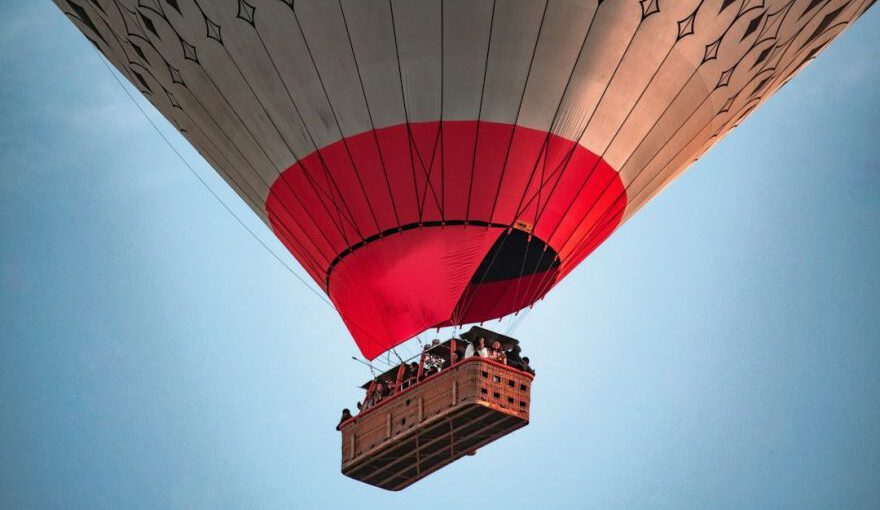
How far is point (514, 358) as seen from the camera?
595 inches

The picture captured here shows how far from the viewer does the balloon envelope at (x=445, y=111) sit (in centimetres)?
1457

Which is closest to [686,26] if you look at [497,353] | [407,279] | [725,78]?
[725,78]

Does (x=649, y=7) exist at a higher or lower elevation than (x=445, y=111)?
higher

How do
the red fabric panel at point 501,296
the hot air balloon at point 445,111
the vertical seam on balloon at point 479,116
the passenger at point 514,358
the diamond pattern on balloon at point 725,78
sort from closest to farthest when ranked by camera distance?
the vertical seam on balloon at point 479,116 < the hot air balloon at point 445,111 < the passenger at point 514,358 < the diamond pattern on balloon at point 725,78 < the red fabric panel at point 501,296

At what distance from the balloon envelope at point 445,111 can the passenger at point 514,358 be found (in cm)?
111

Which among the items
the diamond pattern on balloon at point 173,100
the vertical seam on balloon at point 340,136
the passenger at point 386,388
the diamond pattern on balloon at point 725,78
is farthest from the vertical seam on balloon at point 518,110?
the diamond pattern on balloon at point 173,100

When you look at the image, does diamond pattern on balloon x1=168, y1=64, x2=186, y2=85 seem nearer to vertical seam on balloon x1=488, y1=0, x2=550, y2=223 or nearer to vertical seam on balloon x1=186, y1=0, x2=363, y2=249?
vertical seam on balloon x1=186, y1=0, x2=363, y2=249

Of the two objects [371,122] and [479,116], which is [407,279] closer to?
[371,122]

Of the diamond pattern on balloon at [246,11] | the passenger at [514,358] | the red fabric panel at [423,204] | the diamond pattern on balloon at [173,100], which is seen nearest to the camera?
the diamond pattern on balloon at [246,11]

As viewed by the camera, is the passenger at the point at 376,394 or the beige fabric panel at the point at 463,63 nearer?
the beige fabric panel at the point at 463,63

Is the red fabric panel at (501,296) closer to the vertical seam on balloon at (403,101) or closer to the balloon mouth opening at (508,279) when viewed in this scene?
the balloon mouth opening at (508,279)

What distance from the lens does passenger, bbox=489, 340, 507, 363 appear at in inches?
581

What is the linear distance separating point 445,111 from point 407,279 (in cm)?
213

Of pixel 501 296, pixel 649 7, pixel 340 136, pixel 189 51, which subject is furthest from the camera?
pixel 501 296
